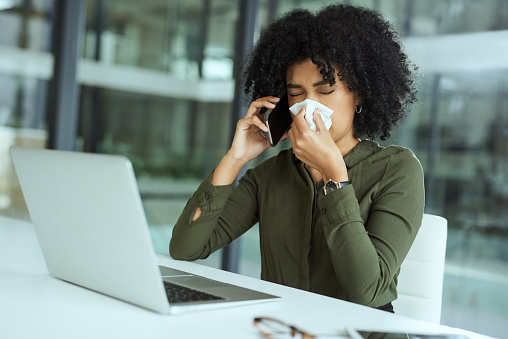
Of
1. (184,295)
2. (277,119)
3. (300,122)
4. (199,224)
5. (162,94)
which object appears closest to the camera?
(184,295)

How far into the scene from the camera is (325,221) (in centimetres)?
129

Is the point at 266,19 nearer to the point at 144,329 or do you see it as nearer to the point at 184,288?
the point at 184,288

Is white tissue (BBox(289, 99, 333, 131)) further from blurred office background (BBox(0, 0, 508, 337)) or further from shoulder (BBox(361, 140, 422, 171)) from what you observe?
blurred office background (BBox(0, 0, 508, 337))

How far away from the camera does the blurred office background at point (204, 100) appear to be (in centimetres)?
220

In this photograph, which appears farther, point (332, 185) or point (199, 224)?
point (199, 224)

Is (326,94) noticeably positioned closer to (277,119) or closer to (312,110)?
(312,110)

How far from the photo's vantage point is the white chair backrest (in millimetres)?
1437

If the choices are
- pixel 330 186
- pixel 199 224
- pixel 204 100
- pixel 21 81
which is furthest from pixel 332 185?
pixel 21 81

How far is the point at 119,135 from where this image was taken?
364 cm

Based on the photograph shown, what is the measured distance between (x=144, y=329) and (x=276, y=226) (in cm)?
80

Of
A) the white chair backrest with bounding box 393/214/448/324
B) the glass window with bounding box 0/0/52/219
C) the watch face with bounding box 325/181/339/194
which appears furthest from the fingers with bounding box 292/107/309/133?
the glass window with bounding box 0/0/52/219

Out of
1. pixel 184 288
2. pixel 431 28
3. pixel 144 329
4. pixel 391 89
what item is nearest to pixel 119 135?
pixel 431 28

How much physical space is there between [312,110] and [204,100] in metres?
1.77

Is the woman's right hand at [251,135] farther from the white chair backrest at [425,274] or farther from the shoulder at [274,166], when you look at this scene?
the white chair backrest at [425,274]
